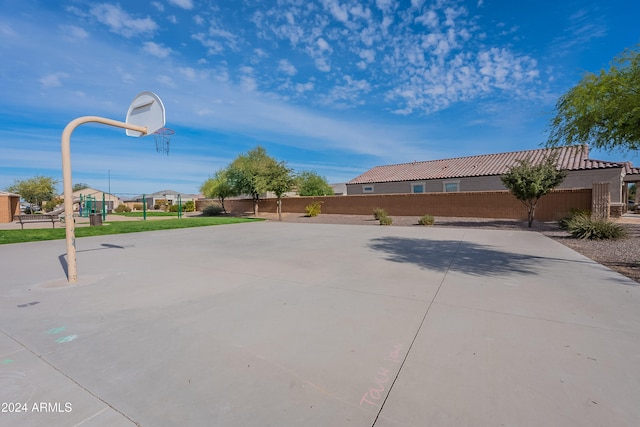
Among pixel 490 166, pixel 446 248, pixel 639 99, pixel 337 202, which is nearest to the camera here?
pixel 639 99

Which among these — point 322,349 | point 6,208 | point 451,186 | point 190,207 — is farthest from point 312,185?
point 322,349

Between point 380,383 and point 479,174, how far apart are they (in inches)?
1136

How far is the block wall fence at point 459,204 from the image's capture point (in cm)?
1905

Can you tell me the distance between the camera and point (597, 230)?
11.5m

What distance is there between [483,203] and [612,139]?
50.5ft

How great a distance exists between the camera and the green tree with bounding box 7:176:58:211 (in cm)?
4898

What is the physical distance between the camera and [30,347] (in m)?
3.20

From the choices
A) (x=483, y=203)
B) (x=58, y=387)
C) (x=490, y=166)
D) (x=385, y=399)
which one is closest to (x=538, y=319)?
(x=385, y=399)

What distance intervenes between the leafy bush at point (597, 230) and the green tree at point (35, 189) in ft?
227

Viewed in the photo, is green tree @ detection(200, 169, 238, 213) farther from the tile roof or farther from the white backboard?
the white backboard

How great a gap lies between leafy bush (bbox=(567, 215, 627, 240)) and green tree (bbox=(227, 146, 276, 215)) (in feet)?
72.9

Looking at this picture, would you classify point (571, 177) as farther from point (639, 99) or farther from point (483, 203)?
point (639, 99)

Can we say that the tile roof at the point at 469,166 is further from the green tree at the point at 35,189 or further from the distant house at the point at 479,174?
the green tree at the point at 35,189

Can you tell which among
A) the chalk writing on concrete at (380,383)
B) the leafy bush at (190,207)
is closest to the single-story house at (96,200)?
the leafy bush at (190,207)
